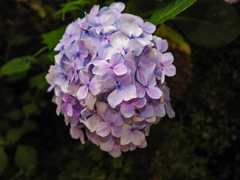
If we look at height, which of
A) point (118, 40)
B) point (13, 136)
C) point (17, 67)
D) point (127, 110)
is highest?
point (118, 40)

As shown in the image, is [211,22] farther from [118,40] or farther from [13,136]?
[13,136]

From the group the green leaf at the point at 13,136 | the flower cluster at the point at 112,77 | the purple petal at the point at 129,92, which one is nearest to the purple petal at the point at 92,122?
the flower cluster at the point at 112,77

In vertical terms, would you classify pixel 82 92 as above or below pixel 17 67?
above

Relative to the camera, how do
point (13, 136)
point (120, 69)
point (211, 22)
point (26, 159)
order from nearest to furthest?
point (120, 69) → point (211, 22) → point (26, 159) → point (13, 136)

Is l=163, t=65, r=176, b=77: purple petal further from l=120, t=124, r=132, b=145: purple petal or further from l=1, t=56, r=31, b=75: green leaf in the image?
l=1, t=56, r=31, b=75: green leaf

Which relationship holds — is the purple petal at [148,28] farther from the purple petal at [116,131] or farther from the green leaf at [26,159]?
the green leaf at [26,159]

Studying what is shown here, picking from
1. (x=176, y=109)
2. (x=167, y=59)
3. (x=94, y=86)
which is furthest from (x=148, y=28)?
(x=176, y=109)
